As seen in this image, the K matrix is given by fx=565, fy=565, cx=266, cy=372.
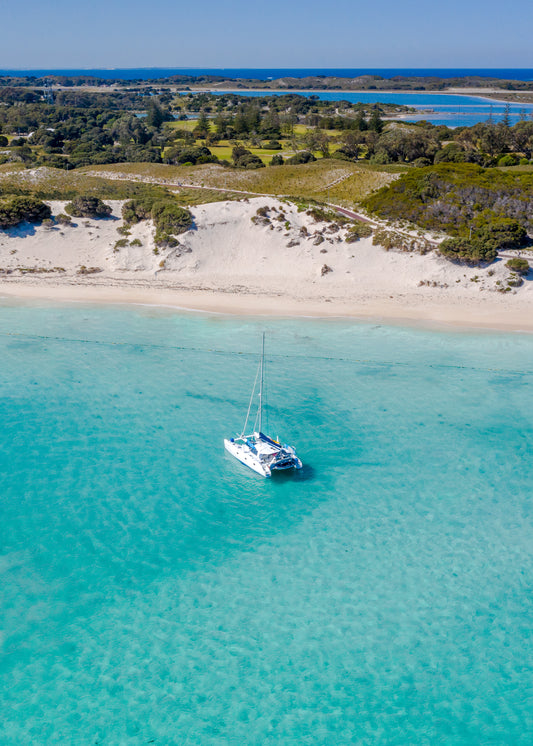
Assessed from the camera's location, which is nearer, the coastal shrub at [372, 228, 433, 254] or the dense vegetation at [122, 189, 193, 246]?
the coastal shrub at [372, 228, 433, 254]

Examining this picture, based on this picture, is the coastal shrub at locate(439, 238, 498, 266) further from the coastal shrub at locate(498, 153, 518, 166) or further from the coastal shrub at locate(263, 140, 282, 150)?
the coastal shrub at locate(263, 140, 282, 150)

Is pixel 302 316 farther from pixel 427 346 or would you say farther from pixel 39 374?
pixel 39 374

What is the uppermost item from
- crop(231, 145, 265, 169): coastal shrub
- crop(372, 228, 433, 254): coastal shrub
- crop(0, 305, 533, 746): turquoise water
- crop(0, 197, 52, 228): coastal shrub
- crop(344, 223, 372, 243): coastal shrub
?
crop(231, 145, 265, 169): coastal shrub

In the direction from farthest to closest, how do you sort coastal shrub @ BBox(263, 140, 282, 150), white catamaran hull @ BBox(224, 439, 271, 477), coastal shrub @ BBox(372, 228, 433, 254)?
coastal shrub @ BBox(263, 140, 282, 150)
coastal shrub @ BBox(372, 228, 433, 254)
white catamaran hull @ BBox(224, 439, 271, 477)

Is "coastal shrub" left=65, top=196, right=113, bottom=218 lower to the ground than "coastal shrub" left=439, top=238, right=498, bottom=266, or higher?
higher

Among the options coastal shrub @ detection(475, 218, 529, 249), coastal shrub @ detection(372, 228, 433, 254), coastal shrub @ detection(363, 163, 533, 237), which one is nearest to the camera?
coastal shrub @ detection(372, 228, 433, 254)

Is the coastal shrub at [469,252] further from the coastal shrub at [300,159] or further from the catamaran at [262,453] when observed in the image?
the coastal shrub at [300,159]

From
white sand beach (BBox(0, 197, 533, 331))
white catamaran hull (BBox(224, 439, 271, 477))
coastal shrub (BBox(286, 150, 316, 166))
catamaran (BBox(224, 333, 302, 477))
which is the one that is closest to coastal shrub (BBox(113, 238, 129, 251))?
white sand beach (BBox(0, 197, 533, 331))
